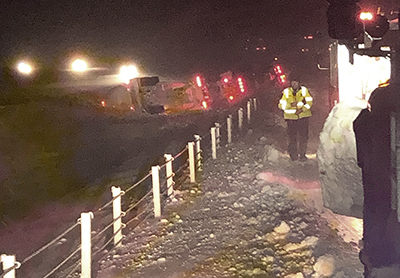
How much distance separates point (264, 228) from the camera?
8.11m

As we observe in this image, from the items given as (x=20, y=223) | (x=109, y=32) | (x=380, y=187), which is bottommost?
(x=20, y=223)

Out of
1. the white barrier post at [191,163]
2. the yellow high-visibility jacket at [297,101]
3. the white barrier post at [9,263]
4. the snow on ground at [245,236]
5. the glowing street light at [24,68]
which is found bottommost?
the snow on ground at [245,236]

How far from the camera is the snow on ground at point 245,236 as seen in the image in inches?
262

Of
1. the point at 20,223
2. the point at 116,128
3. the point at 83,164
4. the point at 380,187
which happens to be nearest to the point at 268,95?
the point at 116,128

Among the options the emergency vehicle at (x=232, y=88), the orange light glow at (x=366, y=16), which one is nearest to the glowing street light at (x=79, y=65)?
the emergency vehicle at (x=232, y=88)

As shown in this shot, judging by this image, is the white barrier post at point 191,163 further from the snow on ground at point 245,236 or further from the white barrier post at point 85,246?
the white barrier post at point 85,246

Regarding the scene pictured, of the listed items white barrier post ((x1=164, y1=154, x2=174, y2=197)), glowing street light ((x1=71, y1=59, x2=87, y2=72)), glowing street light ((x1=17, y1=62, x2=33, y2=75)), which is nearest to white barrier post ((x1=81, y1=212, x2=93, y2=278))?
white barrier post ((x1=164, y1=154, x2=174, y2=197))

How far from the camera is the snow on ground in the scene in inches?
262

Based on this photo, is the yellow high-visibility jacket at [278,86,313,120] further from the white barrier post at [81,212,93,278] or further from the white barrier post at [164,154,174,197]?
the white barrier post at [81,212,93,278]

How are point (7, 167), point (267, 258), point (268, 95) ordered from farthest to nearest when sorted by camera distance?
point (268, 95) → point (7, 167) → point (267, 258)

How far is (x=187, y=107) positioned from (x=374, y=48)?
849 inches

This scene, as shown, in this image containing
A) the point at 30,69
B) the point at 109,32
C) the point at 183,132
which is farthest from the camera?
the point at 109,32

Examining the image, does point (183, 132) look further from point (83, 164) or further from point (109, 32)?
point (109, 32)

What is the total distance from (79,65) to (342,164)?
51.6m
